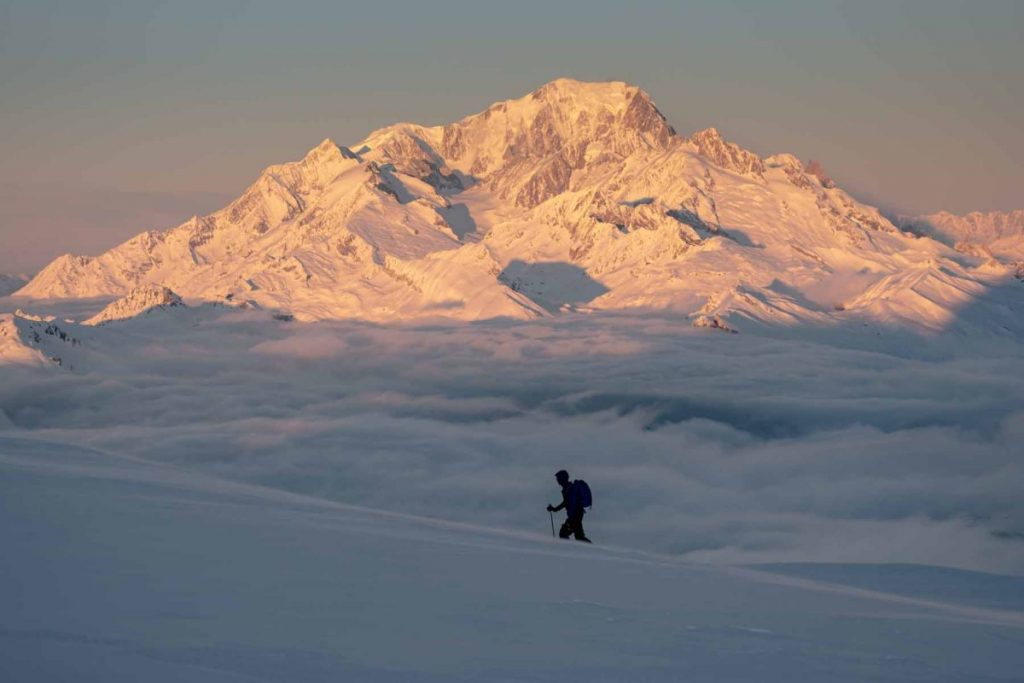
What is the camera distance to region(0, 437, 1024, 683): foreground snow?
20.7 meters

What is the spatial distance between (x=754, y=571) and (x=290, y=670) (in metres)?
23.3

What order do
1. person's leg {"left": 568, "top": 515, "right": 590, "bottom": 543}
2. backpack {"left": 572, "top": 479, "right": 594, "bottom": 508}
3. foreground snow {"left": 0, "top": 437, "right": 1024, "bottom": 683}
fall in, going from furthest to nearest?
1. person's leg {"left": 568, "top": 515, "right": 590, "bottom": 543}
2. backpack {"left": 572, "top": 479, "right": 594, "bottom": 508}
3. foreground snow {"left": 0, "top": 437, "right": 1024, "bottom": 683}

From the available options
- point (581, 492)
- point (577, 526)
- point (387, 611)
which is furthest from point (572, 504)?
point (387, 611)

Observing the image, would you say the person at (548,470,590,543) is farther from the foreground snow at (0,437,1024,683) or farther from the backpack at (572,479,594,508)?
the foreground snow at (0,437,1024,683)

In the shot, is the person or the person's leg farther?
the person's leg

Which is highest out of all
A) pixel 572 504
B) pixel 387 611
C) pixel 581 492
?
pixel 581 492

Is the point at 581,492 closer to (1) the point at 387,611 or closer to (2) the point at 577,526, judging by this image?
(2) the point at 577,526

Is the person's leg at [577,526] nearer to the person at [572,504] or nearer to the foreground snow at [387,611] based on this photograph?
the person at [572,504]

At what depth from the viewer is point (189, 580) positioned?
1006 inches

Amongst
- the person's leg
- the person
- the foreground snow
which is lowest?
the foreground snow

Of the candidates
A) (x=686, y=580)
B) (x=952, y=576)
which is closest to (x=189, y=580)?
(x=686, y=580)

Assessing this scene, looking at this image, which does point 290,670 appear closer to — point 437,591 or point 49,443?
point 437,591

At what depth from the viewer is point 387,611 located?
82.7 ft

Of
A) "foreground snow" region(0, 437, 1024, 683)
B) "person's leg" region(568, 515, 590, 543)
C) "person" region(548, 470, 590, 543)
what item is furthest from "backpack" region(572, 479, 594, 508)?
"foreground snow" region(0, 437, 1024, 683)
